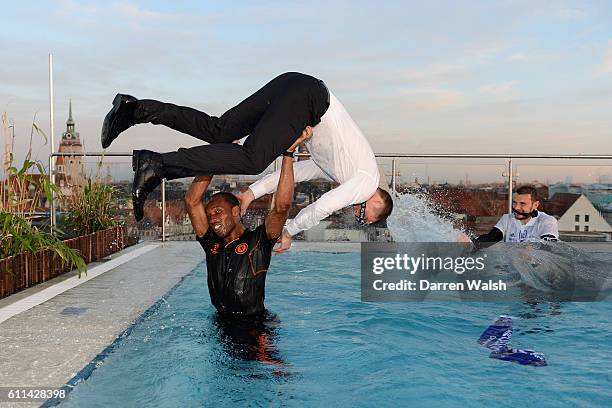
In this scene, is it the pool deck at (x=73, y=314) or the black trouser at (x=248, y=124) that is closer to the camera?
the black trouser at (x=248, y=124)

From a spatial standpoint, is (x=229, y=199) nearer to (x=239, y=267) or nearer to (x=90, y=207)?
(x=239, y=267)

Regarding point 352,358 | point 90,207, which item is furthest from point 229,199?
point 90,207

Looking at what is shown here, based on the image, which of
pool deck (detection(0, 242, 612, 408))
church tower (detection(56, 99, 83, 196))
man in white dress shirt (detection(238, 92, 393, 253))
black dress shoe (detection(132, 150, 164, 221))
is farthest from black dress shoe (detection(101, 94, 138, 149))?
church tower (detection(56, 99, 83, 196))

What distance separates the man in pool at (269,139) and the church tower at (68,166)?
3.94m

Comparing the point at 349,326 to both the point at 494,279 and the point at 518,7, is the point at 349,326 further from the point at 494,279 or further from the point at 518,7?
the point at 518,7

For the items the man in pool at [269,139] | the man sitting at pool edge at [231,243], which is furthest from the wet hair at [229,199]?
the man in pool at [269,139]

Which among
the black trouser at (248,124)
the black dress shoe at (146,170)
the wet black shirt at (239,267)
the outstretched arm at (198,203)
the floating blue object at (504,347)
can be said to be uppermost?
the black trouser at (248,124)

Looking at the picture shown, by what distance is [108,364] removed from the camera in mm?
2547

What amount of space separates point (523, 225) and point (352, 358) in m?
2.24

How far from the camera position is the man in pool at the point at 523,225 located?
4312 millimetres

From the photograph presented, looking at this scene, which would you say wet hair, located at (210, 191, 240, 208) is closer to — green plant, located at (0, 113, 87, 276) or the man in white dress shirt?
the man in white dress shirt

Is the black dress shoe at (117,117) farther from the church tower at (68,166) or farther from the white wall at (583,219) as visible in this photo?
the white wall at (583,219)

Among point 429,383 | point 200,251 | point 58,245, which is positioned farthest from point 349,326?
point 200,251

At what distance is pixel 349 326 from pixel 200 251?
362 centimetres
